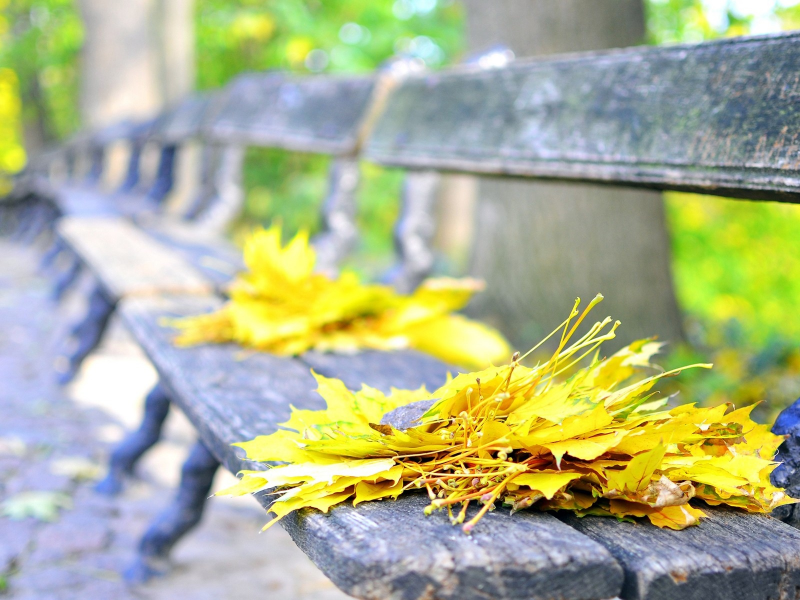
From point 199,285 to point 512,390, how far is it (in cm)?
166

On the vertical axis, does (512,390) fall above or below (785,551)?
above

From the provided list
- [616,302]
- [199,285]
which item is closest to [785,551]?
[199,285]

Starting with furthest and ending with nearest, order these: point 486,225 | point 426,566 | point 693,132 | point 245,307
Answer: point 486,225 < point 245,307 < point 693,132 < point 426,566

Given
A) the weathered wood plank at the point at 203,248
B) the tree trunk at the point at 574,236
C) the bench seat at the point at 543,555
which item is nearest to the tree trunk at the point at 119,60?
the weathered wood plank at the point at 203,248

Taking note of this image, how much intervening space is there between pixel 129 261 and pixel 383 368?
58.8 inches

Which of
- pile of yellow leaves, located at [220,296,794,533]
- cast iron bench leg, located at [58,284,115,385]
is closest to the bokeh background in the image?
cast iron bench leg, located at [58,284,115,385]

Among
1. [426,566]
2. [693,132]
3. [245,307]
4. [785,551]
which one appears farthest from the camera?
[245,307]

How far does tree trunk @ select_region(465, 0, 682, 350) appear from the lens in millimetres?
3371

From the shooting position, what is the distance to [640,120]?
1573mm

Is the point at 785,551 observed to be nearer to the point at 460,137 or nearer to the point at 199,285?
the point at 460,137

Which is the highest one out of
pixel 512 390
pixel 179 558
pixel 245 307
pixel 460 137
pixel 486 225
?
pixel 460 137

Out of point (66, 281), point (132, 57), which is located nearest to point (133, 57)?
point (132, 57)

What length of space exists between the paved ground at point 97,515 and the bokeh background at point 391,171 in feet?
3.45

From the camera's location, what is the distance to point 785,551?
84cm
